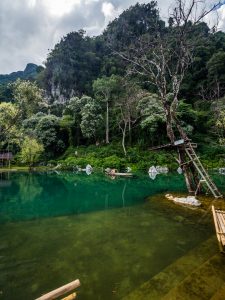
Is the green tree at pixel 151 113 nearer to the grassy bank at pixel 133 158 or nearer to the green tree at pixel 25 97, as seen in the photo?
the grassy bank at pixel 133 158

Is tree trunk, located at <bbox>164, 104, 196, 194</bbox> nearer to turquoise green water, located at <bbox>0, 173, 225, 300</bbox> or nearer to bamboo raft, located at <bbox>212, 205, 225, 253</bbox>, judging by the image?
turquoise green water, located at <bbox>0, 173, 225, 300</bbox>

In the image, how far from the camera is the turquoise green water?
499cm

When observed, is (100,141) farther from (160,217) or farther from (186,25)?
(160,217)

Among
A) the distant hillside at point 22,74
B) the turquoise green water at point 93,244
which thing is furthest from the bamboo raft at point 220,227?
the distant hillside at point 22,74

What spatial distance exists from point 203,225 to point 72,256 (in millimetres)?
4899

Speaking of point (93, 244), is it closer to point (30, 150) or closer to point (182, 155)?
point (182, 155)

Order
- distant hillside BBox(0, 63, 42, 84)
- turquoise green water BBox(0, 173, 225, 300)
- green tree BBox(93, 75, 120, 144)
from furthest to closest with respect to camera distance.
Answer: distant hillside BBox(0, 63, 42, 84)
green tree BBox(93, 75, 120, 144)
turquoise green water BBox(0, 173, 225, 300)

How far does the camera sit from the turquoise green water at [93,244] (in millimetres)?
4986

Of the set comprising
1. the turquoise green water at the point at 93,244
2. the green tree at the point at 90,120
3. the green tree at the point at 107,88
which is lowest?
the turquoise green water at the point at 93,244

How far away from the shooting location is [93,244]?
278 inches

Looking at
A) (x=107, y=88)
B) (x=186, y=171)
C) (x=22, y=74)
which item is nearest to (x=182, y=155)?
(x=186, y=171)

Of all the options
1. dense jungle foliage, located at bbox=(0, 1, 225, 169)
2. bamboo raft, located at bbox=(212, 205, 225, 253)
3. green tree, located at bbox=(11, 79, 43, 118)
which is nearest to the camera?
bamboo raft, located at bbox=(212, 205, 225, 253)

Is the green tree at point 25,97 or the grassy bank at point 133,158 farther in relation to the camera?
Result: the grassy bank at point 133,158

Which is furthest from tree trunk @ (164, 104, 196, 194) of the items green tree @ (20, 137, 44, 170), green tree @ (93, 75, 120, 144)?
green tree @ (20, 137, 44, 170)
